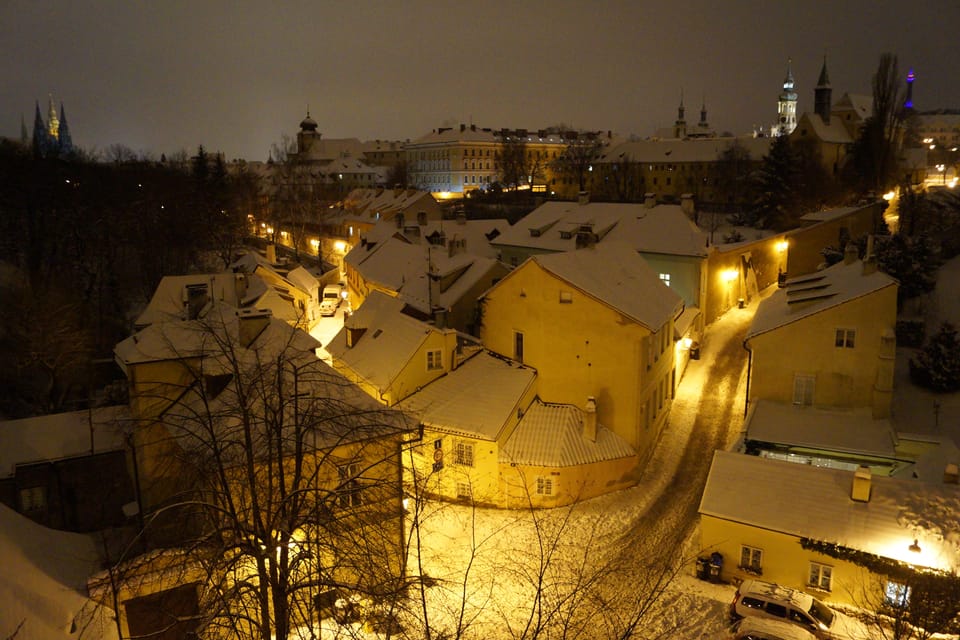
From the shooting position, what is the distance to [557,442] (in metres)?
23.7

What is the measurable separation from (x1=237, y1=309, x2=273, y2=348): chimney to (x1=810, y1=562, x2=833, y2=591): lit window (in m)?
17.0

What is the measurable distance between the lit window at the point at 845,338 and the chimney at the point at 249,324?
19.5 meters

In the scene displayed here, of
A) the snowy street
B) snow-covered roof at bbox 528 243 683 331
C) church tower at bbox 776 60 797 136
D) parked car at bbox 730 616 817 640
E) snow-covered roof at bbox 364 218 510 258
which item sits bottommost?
the snowy street

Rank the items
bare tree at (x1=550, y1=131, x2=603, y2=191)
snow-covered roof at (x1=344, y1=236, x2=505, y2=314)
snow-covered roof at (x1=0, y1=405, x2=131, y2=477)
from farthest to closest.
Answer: bare tree at (x1=550, y1=131, x2=603, y2=191) → snow-covered roof at (x1=344, y1=236, x2=505, y2=314) → snow-covered roof at (x1=0, y1=405, x2=131, y2=477)

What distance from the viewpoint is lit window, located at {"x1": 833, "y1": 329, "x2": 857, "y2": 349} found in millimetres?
23969

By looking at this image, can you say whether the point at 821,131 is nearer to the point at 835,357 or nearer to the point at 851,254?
the point at 851,254

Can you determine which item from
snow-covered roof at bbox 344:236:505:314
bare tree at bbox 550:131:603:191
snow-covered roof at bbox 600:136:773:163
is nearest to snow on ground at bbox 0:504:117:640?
snow-covered roof at bbox 344:236:505:314

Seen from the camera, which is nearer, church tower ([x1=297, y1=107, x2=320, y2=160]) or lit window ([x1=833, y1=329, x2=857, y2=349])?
lit window ([x1=833, y1=329, x2=857, y2=349])

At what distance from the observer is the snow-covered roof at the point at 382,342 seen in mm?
25797

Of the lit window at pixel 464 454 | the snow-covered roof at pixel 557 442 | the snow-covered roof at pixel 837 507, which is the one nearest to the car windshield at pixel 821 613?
the snow-covered roof at pixel 837 507

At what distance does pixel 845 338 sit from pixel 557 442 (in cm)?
1087

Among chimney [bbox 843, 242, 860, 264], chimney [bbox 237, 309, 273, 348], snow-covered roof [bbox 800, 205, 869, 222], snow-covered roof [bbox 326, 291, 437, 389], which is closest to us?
chimney [bbox 237, 309, 273, 348]

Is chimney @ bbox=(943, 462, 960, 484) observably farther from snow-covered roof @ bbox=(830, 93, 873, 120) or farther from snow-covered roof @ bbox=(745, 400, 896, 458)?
snow-covered roof @ bbox=(830, 93, 873, 120)

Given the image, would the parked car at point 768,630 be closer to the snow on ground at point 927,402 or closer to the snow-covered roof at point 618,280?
the snow-covered roof at point 618,280
